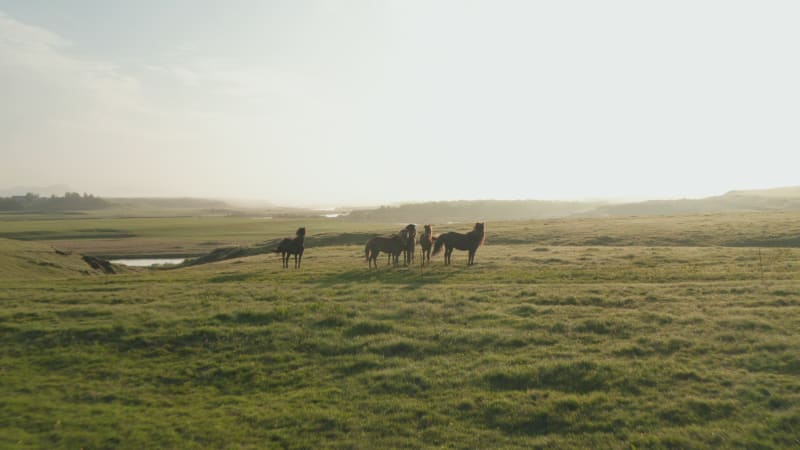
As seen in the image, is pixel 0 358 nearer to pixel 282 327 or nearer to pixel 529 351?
pixel 282 327

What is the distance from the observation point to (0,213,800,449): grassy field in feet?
34.7

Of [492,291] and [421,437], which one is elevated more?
[492,291]

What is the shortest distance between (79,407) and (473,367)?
1101 centimetres

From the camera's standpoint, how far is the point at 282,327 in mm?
17016

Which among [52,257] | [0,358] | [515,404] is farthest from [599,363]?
[52,257]

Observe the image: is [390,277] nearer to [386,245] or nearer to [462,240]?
[386,245]

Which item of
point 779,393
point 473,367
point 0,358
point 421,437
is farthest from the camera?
point 0,358

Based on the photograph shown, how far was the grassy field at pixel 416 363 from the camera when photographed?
10.6 metres

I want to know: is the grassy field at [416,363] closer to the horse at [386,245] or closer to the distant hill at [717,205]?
the horse at [386,245]

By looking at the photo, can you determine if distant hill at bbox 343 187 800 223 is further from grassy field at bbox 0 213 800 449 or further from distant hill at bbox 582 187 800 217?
grassy field at bbox 0 213 800 449

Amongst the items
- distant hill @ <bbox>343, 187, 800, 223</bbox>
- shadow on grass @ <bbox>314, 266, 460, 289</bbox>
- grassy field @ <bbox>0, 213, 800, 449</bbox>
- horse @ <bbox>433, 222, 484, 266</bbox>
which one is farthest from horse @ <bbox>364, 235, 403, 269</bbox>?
distant hill @ <bbox>343, 187, 800, 223</bbox>

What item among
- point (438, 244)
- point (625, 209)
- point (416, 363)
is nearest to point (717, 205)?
point (625, 209)

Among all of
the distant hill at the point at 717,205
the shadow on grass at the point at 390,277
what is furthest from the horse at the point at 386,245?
the distant hill at the point at 717,205

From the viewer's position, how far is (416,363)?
14.0m
